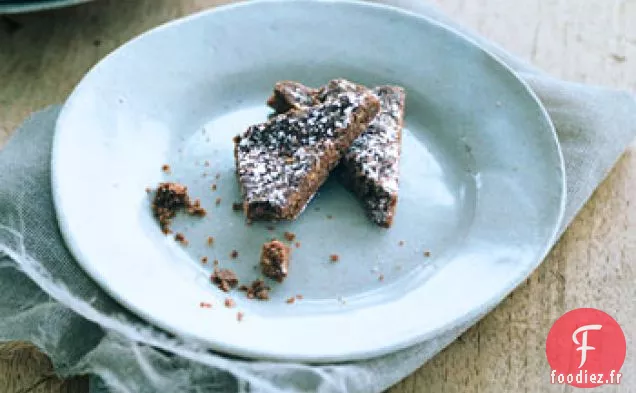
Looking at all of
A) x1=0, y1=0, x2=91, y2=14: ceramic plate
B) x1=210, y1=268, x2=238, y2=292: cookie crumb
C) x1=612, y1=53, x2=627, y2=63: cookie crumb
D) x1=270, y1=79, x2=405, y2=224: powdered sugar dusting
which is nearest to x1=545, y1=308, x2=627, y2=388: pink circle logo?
x1=270, y1=79, x2=405, y2=224: powdered sugar dusting

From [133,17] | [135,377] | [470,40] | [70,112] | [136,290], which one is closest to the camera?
[135,377]

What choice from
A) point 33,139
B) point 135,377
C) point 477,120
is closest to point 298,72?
point 477,120

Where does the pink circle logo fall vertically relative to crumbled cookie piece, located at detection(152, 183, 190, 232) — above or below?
below

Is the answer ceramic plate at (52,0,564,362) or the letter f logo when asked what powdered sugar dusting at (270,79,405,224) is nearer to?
ceramic plate at (52,0,564,362)

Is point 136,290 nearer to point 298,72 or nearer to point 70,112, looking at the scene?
point 70,112

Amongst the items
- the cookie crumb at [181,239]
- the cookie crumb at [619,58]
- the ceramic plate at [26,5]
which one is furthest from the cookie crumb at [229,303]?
the cookie crumb at [619,58]

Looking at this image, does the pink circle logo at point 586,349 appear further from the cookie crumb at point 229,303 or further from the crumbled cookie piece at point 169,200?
the crumbled cookie piece at point 169,200

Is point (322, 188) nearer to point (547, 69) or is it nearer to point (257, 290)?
point (257, 290)
